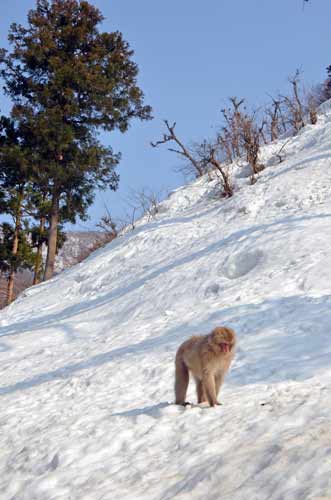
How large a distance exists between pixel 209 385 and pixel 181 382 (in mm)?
452

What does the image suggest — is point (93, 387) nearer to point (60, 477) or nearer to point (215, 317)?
point (215, 317)

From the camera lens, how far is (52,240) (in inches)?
890

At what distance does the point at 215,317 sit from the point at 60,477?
→ 175 inches

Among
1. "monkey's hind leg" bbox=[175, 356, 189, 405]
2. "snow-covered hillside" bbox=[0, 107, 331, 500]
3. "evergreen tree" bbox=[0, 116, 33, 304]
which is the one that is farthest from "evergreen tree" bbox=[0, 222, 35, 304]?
"monkey's hind leg" bbox=[175, 356, 189, 405]

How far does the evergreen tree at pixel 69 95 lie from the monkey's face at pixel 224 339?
59.4ft

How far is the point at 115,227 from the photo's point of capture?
23.9m

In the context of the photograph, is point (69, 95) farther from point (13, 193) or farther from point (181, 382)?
point (181, 382)

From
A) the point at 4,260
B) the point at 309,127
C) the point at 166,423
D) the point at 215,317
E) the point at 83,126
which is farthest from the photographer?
the point at 4,260

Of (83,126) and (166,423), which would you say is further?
A: (83,126)

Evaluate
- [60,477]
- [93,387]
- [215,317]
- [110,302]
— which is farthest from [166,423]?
[110,302]

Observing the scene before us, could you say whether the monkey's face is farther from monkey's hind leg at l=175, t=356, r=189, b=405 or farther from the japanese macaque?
monkey's hind leg at l=175, t=356, r=189, b=405

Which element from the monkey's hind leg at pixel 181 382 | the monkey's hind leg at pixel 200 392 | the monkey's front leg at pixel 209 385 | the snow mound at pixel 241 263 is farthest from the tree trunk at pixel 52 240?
the monkey's front leg at pixel 209 385

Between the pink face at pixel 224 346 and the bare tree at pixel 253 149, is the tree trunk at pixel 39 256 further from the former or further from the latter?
the pink face at pixel 224 346

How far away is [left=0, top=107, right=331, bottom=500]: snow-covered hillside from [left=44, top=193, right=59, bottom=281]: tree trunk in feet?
20.2
